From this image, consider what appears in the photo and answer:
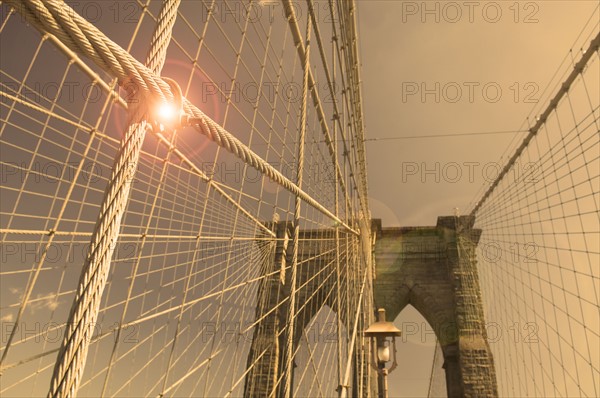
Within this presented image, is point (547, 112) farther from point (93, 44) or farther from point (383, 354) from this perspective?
point (93, 44)

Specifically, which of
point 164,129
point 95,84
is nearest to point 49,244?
point 95,84

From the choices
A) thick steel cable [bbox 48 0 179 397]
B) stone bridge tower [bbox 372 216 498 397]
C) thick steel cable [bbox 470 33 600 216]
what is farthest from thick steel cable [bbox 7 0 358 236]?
stone bridge tower [bbox 372 216 498 397]

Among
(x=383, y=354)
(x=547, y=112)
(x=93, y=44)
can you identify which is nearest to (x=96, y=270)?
(x=93, y=44)

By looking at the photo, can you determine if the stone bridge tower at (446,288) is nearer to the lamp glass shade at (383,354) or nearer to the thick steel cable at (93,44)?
the lamp glass shade at (383,354)

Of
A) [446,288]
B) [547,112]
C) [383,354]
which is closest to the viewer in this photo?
[383,354]

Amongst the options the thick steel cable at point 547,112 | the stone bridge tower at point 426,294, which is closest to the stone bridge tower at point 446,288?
the stone bridge tower at point 426,294

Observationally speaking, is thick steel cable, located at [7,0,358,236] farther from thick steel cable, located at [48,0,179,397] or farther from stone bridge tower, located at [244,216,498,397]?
stone bridge tower, located at [244,216,498,397]

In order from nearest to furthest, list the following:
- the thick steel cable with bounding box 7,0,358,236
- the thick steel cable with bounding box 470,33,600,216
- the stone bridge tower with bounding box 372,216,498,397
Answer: the thick steel cable with bounding box 7,0,358,236 < the thick steel cable with bounding box 470,33,600,216 < the stone bridge tower with bounding box 372,216,498,397

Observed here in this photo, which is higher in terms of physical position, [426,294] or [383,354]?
[426,294]

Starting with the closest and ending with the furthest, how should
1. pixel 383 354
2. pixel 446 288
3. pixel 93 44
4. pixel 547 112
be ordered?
pixel 93 44 < pixel 383 354 < pixel 547 112 < pixel 446 288

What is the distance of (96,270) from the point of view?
806 mm

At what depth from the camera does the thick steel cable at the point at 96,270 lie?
28.8 inches

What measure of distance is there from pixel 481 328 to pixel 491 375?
4.06 ft

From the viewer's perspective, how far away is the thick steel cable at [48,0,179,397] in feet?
2.40
